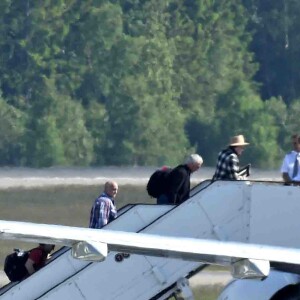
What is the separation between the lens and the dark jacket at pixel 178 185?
63.4ft

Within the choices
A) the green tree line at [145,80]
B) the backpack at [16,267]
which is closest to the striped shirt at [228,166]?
the backpack at [16,267]

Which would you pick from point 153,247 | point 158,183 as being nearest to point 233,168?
point 158,183

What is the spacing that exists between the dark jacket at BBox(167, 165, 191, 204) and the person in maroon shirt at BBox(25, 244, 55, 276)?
1504 mm

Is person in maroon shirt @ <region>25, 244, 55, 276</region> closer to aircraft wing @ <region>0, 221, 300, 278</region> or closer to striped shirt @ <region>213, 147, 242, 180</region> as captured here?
striped shirt @ <region>213, 147, 242, 180</region>

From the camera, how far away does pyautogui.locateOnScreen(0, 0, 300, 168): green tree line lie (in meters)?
59.7

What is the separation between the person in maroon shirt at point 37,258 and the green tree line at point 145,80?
3393 centimetres

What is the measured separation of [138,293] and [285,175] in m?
2.85

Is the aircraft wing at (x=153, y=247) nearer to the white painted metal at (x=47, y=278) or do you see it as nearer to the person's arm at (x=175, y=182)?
the white painted metal at (x=47, y=278)

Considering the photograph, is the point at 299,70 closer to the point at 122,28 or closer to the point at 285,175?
the point at 122,28

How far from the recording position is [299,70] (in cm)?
7375

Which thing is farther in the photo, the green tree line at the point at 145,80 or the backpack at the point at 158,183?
the green tree line at the point at 145,80

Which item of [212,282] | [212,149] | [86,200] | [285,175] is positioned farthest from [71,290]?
[212,149]

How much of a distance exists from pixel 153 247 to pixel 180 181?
5387 millimetres

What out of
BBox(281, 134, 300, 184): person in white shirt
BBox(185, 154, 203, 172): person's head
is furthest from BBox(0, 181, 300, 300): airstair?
BBox(281, 134, 300, 184): person in white shirt
